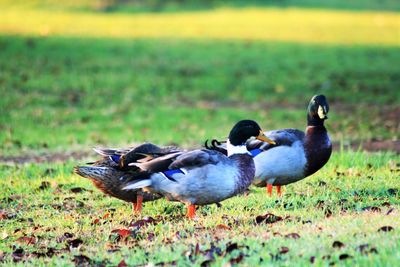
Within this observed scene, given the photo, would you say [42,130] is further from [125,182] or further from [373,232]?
[373,232]

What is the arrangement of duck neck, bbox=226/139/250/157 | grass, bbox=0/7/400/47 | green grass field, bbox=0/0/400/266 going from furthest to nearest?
grass, bbox=0/7/400/47, duck neck, bbox=226/139/250/157, green grass field, bbox=0/0/400/266

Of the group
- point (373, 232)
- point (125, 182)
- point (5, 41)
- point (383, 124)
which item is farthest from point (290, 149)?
point (5, 41)

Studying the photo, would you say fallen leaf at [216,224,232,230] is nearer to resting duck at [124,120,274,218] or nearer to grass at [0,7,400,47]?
resting duck at [124,120,274,218]

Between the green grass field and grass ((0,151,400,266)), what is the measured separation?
0.02 metres

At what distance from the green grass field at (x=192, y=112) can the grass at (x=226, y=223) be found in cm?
2

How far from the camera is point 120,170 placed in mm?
9859

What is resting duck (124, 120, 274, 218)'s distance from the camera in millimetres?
9008

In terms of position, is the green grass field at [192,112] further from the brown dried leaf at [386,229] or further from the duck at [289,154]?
the duck at [289,154]

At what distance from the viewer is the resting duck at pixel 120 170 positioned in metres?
9.74

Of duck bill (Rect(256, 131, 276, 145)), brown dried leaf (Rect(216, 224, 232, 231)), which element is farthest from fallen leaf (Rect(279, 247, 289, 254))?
duck bill (Rect(256, 131, 276, 145))

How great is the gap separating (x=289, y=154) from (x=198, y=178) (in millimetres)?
1925

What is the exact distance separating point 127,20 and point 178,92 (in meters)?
13.4

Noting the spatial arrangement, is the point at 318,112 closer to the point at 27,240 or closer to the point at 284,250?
the point at 284,250

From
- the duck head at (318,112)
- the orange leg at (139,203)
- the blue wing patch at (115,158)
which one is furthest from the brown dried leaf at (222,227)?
the duck head at (318,112)
